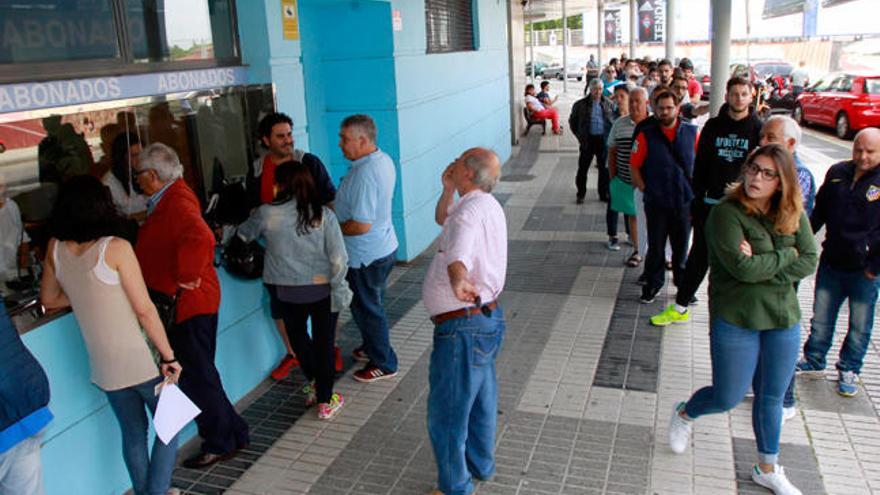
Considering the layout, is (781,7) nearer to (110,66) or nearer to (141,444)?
(110,66)

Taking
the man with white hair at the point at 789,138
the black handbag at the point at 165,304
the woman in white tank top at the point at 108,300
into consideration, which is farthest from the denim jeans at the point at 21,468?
the man with white hair at the point at 789,138

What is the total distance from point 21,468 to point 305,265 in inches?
71.8

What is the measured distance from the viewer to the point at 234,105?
4977 millimetres

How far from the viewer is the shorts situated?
6855 millimetres

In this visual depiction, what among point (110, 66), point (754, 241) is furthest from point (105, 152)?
point (754, 241)

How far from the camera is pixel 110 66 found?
3973 millimetres

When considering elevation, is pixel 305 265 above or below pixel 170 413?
above

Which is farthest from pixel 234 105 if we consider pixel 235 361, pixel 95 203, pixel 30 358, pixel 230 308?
pixel 30 358

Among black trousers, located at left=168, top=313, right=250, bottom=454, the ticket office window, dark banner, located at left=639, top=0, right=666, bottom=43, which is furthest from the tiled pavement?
dark banner, located at left=639, top=0, right=666, bottom=43

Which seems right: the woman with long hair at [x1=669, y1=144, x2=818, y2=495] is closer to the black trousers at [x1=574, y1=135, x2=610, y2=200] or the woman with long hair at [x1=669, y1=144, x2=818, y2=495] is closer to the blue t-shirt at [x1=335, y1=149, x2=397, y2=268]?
the blue t-shirt at [x1=335, y1=149, x2=397, y2=268]

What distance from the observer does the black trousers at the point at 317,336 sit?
14.1 feet

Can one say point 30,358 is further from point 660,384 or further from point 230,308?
point 660,384

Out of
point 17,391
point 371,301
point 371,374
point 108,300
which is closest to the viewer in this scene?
point 17,391

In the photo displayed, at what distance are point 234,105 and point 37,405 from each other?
2.79m
